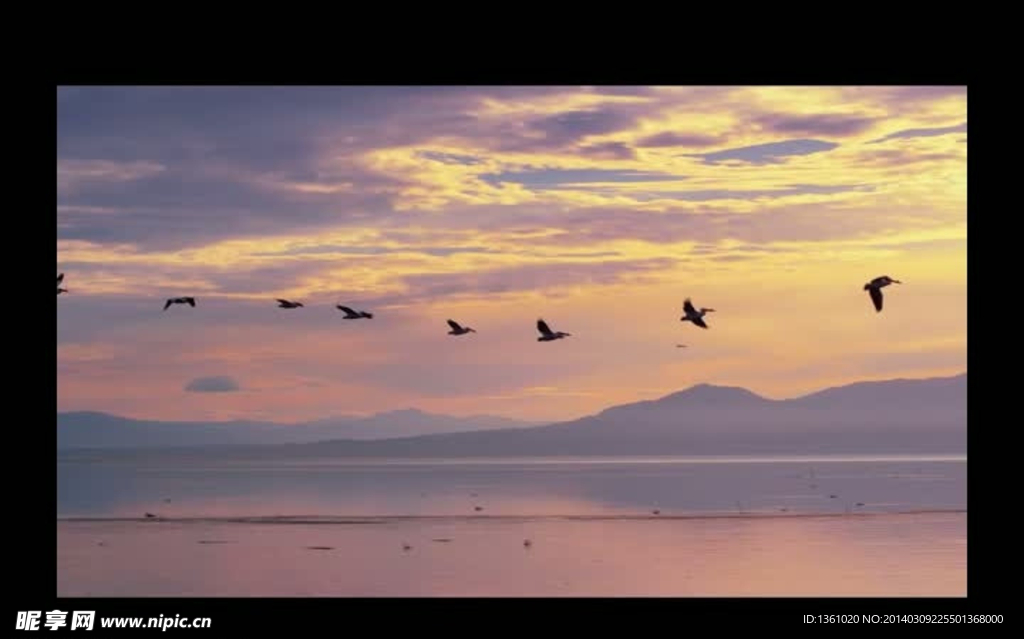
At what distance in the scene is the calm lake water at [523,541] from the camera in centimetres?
2653

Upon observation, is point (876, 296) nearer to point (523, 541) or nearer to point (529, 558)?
point (529, 558)

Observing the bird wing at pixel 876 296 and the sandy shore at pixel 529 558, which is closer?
the sandy shore at pixel 529 558

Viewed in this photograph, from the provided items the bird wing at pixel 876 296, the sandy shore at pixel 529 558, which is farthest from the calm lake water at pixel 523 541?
the bird wing at pixel 876 296

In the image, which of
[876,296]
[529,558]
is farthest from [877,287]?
Result: [529,558]

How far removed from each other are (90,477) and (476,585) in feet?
179

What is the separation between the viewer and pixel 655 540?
33.0 m

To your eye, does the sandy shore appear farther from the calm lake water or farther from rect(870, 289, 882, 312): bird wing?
rect(870, 289, 882, 312): bird wing

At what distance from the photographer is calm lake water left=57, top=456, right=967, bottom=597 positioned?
2653cm

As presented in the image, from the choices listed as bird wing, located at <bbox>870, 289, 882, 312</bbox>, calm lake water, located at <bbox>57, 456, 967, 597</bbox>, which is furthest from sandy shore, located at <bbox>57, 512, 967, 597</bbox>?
bird wing, located at <bbox>870, 289, 882, 312</bbox>

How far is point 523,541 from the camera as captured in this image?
32.9m

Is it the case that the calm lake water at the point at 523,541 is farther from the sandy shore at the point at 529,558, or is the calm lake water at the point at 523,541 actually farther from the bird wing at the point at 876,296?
the bird wing at the point at 876,296
